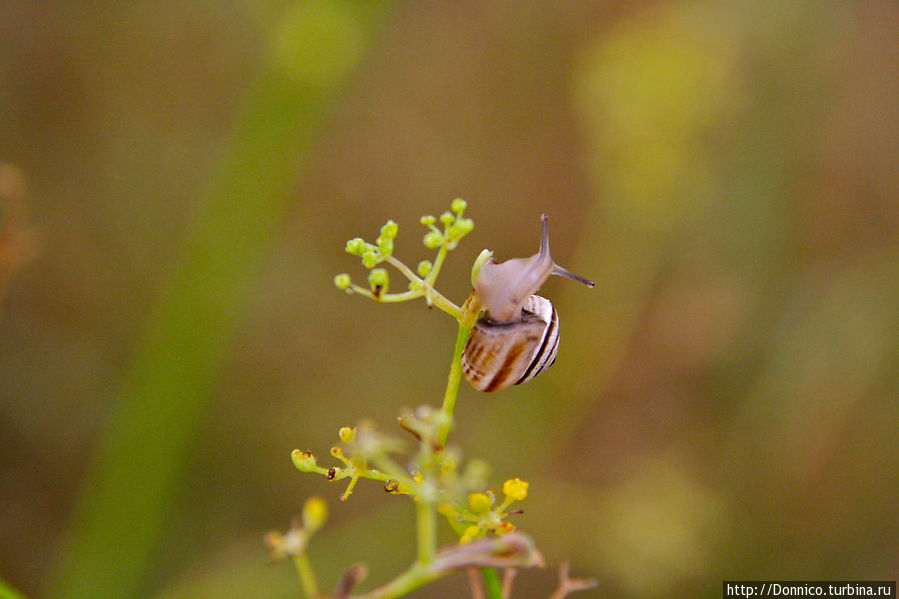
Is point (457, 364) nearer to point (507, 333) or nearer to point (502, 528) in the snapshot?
point (507, 333)

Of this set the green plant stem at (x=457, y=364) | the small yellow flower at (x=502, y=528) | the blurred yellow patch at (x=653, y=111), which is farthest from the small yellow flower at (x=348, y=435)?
the blurred yellow patch at (x=653, y=111)

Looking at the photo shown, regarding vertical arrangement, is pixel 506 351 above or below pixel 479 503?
above

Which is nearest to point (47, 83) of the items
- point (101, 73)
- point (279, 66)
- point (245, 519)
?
point (101, 73)

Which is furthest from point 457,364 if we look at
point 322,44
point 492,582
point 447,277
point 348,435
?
point 447,277

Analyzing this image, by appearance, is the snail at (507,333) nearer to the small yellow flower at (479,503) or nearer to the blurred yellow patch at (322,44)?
the small yellow flower at (479,503)

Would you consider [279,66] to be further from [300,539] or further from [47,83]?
[300,539]

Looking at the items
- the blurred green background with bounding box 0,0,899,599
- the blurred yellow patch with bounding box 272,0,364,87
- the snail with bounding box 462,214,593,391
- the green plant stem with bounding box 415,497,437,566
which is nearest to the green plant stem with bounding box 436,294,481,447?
the snail with bounding box 462,214,593,391

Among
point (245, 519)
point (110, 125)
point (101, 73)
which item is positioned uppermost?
point (101, 73)
